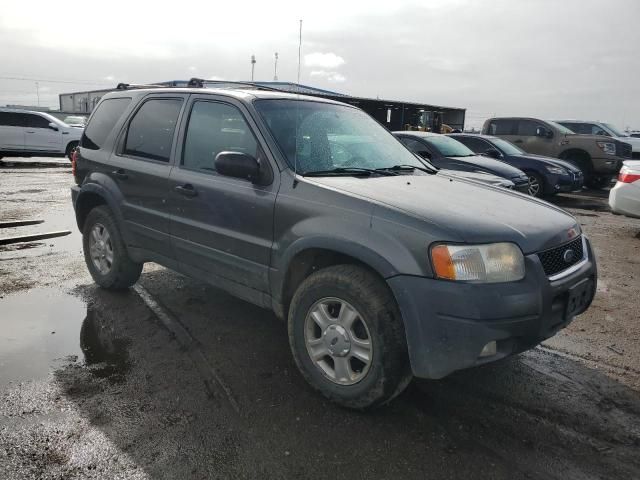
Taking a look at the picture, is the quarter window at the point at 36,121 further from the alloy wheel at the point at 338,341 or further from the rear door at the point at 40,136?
the alloy wheel at the point at 338,341

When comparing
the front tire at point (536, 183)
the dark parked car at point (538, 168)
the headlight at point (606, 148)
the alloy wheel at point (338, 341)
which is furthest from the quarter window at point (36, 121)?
the alloy wheel at point (338, 341)

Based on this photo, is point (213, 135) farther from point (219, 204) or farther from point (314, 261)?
point (314, 261)

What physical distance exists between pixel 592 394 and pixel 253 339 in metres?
2.32

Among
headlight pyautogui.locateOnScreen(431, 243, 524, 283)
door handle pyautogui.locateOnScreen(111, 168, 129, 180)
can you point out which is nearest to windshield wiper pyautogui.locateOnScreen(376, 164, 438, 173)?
headlight pyautogui.locateOnScreen(431, 243, 524, 283)

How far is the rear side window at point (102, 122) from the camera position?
4586mm

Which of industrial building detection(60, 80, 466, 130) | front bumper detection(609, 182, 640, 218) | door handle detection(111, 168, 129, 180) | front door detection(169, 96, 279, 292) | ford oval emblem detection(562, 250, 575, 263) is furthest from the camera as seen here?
industrial building detection(60, 80, 466, 130)

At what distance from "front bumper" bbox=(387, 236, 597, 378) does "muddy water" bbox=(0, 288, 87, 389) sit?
2371 mm

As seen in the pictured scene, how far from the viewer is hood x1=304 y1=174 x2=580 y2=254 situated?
102 inches

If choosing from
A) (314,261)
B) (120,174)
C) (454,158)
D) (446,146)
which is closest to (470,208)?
(314,261)

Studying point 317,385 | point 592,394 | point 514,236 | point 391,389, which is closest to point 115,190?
point 317,385

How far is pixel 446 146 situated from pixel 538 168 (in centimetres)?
285

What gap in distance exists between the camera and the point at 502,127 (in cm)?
1495

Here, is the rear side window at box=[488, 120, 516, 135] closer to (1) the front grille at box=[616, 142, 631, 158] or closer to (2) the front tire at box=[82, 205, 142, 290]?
(1) the front grille at box=[616, 142, 631, 158]

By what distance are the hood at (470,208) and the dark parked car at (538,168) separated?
8265mm
